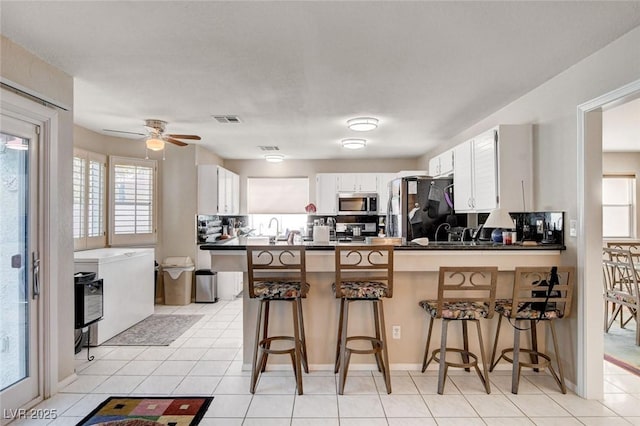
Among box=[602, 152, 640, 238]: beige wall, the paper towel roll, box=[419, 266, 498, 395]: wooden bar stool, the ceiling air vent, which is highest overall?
the ceiling air vent

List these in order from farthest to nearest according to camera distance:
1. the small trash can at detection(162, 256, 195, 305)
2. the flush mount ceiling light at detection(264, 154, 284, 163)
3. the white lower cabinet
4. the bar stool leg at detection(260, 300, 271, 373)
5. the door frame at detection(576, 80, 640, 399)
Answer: the flush mount ceiling light at detection(264, 154, 284, 163)
the white lower cabinet
the small trash can at detection(162, 256, 195, 305)
the bar stool leg at detection(260, 300, 271, 373)
the door frame at detection(576, 80, 640, 399)

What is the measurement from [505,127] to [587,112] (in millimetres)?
685

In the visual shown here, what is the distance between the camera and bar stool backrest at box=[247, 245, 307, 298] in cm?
268

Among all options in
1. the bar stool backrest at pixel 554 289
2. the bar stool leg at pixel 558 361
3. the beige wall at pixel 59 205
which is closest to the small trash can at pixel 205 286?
the beige wall at pixel 59 205

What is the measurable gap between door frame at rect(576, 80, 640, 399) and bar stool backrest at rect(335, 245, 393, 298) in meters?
1.42

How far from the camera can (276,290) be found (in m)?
2.73

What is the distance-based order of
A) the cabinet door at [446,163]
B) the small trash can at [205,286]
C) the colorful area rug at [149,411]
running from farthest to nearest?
the small trash can at [205,286] < the cabinet door at [446,163] < the colorful area rug at [149,411]

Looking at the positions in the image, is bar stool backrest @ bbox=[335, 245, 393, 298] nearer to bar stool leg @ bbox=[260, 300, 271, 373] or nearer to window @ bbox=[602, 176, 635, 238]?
bar stool leg @ bbox=[260, 300, 271, 373]

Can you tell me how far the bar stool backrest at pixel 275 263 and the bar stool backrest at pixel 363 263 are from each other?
0.28 m

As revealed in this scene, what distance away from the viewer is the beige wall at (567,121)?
2318 mm

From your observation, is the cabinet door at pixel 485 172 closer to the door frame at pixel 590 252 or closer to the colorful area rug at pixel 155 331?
the door frame at pixel 590 252

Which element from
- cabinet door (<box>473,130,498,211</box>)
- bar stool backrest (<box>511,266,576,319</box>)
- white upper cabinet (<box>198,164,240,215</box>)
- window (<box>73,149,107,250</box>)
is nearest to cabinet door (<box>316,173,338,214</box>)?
white upper cabinet (<box>198,164,240,215</box>)

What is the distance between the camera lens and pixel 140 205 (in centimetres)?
529

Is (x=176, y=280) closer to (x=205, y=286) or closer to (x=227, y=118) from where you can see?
(x=205, y=286)
